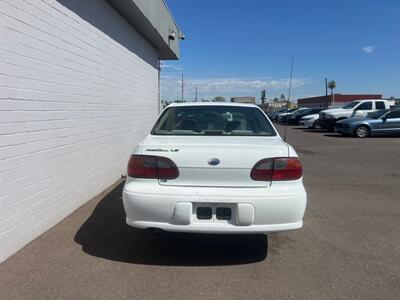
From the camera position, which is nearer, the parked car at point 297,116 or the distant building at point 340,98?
the parked car at point 297,116

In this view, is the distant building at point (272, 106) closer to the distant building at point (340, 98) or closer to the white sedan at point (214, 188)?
the distant building at point (340, 98)

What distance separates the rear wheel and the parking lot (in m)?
15.8

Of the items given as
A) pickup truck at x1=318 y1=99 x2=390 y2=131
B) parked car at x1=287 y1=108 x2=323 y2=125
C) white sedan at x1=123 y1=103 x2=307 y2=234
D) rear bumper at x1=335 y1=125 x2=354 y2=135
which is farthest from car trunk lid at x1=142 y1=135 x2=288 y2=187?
parked car at x1=287 y1=108 x2=323 y2=125

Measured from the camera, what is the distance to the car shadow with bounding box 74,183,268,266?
405 centimetres

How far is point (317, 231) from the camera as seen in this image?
16.4 ft

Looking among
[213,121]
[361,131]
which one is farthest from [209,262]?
[361,131]

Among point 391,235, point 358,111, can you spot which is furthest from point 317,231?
point 358,111

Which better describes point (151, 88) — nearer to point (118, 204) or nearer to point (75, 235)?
point (118, 204)

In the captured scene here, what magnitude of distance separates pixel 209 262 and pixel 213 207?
66 centimetres

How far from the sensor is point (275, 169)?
3775 mm

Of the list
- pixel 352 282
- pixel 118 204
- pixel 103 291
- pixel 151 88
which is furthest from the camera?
pixel 151 88

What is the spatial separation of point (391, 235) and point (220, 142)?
99.4 inches

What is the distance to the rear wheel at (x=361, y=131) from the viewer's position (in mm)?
20672

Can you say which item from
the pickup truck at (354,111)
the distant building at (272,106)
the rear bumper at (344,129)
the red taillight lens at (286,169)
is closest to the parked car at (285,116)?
the distant building at (272,106)
